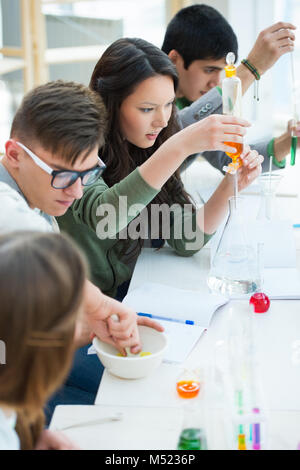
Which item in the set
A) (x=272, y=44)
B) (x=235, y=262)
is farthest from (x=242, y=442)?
(x=272, y=44)

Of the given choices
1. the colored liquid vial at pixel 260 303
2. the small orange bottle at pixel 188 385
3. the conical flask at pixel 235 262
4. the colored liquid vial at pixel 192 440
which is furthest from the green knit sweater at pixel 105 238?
the colored liquid vial at pixel 192 440

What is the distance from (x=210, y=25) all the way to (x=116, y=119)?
672 mm

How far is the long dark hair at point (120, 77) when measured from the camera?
1.49m

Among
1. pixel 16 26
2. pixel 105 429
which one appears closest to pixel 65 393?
pixel 105 429

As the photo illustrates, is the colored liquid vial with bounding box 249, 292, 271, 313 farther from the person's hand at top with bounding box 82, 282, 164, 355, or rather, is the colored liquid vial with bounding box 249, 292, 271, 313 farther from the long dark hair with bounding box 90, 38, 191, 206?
the long dark hair with bounding box 90, 38, 191, 206

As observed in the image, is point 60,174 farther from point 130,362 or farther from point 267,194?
point 267,194

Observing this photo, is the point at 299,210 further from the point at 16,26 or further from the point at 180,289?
the point at 16,26

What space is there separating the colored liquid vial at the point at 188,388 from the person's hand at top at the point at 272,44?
43.1 inches

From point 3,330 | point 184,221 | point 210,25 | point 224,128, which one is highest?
point 210,25

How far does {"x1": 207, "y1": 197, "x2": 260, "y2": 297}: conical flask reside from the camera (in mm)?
1319

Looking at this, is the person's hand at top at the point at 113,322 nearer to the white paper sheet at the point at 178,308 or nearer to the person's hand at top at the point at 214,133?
the white paper sheet at the point at 178,308

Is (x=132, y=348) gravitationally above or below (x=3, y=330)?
below

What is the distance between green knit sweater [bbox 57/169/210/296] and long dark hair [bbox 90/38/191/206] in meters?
0.11

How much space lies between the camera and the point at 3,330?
25.9 inches
